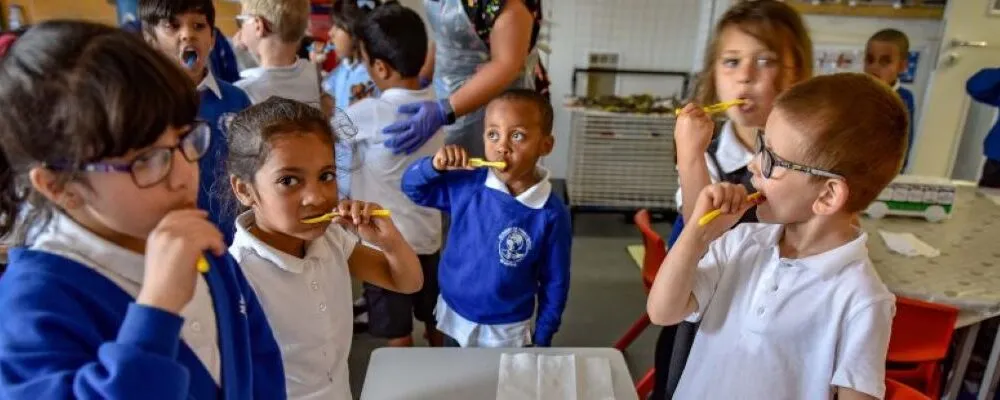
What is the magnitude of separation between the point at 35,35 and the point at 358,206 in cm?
52

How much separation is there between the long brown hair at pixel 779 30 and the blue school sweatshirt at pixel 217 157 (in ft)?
3.55

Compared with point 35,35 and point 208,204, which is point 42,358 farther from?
point 208,204

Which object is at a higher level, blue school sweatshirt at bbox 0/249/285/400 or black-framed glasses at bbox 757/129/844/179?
black-framed glasses at bbox 757/129/844/179

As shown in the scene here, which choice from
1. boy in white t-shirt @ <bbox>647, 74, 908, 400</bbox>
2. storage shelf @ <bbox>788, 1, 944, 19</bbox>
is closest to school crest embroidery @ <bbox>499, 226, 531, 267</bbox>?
boy in white t-shirt @ <bbox>647, 74, 908, 400</bbox>

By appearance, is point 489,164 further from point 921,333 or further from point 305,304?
point 921,333

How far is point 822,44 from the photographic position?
392 cm

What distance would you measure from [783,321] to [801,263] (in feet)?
0.31

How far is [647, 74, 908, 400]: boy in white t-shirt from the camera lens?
930 millimetres

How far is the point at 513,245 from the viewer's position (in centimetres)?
149

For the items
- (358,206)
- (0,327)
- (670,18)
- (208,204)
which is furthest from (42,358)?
(670,18)

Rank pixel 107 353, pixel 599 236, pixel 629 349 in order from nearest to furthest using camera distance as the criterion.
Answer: pixel 107 353
pixel 629 349
pixel 599 236

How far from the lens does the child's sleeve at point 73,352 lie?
58cm

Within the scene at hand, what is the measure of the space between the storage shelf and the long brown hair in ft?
9.28

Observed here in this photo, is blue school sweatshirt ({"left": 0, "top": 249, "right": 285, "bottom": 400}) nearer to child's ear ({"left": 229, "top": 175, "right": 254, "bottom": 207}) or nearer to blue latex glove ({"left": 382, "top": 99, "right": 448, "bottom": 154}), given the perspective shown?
child's ear ({"left": 229, "top": 175, "right": 254, "bottom": 207})
